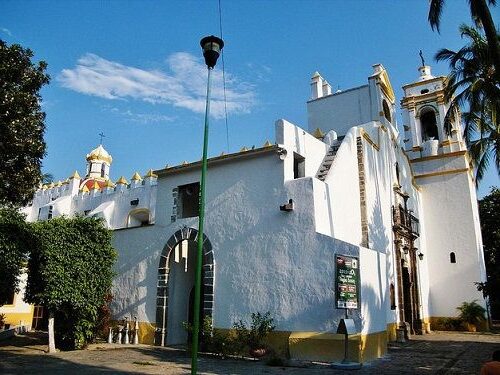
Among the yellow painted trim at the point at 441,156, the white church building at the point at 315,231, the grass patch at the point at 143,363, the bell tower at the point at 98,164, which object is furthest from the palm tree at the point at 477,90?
the bell tower at the point at 98,164

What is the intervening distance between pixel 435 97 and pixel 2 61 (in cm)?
2127

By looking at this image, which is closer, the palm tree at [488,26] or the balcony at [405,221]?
the palm tree at [488,26]

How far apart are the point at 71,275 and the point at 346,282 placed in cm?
813

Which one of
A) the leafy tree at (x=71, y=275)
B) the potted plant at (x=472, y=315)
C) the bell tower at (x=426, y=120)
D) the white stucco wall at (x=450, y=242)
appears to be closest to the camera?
the leafy tree at (x=71, y=275)

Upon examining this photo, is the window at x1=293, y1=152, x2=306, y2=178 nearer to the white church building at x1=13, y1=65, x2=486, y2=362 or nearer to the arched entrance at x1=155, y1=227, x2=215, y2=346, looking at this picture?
the white church building at x1=13, y1=65, x2=486, y2=362

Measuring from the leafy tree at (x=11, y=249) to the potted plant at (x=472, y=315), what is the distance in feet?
62.5

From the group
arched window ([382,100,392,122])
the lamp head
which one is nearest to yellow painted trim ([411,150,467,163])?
arched window ([382,100,392,122])

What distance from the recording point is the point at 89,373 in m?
9.17

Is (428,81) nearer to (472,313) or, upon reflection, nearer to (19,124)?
(472,313)

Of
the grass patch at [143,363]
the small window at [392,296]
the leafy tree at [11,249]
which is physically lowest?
the grass patch at [143,363]

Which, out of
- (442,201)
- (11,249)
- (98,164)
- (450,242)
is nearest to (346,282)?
(11,249)

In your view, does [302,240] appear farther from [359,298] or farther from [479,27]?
[479,27]

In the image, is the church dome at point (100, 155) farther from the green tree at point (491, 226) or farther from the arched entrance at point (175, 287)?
the green tree at point (491, 226)

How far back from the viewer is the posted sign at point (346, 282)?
11.0 metres
